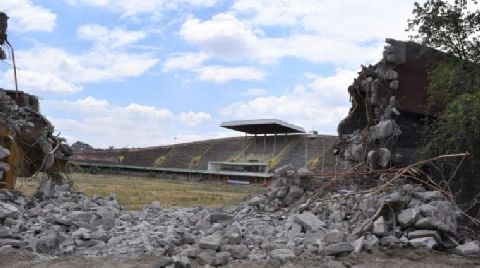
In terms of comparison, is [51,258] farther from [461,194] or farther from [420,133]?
[420,133]

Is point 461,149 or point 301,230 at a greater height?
point 461,149

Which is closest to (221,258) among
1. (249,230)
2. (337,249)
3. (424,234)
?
(337,249)

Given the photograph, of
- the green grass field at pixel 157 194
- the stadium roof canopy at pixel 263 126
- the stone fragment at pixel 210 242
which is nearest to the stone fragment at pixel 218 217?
the stone fragment at pixel 210 242

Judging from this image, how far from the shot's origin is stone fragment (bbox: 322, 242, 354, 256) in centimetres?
870

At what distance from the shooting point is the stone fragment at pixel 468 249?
9.41 meters

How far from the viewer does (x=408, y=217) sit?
9773 mm

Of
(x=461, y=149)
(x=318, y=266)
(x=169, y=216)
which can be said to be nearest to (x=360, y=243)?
(x=318, y=266)

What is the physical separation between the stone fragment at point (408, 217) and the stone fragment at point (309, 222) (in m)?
1.32

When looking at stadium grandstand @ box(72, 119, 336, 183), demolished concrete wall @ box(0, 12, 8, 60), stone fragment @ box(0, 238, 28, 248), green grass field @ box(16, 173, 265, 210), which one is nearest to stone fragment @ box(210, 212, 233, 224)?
stone fragment @ box(0, 238, 28, 248)

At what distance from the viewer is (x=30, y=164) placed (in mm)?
14859

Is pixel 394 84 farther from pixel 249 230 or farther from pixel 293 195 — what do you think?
pixel 249 230

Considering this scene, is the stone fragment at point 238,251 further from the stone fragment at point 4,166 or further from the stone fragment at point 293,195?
the stone fragment at point 4,166

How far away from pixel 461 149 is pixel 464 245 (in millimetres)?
2630

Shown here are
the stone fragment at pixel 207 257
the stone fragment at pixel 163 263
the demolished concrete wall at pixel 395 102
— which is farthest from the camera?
the demolished concrete wall at pixel 395 102
